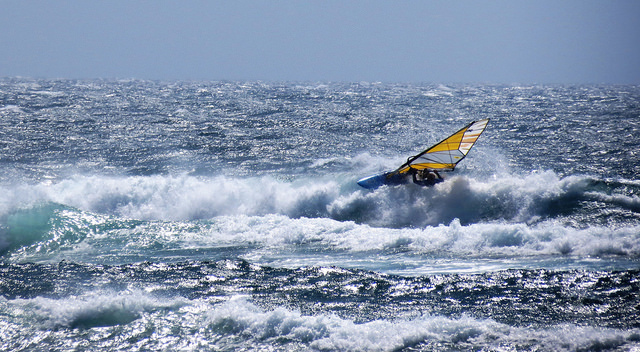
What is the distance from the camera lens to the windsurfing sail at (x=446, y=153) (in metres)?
18.3

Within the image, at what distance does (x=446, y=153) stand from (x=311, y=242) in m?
7.25

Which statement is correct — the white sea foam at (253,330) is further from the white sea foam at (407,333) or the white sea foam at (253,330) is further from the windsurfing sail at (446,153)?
the windsurfing sail at (446,153)

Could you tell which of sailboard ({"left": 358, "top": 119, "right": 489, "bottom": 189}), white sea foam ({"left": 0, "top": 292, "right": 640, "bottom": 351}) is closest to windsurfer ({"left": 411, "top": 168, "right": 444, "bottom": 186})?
sailboard ({"left": 358, "top": 119, "right": 489, "bottom": 189})

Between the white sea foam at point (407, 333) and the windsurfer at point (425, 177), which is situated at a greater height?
the windsurfer at point (425, 177)

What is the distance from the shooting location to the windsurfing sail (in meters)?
18.3

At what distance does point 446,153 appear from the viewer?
1853 cm

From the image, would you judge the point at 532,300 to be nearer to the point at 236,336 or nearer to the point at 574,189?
the point at 236,336

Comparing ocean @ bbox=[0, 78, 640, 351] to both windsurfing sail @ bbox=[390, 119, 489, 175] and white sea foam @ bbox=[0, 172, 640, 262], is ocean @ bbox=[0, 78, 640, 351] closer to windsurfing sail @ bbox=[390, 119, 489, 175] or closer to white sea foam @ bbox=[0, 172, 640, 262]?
white sea foam @ bbox=[0, 172, 640, 262]

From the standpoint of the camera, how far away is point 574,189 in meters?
16.0

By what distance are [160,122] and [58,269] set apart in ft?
74.1

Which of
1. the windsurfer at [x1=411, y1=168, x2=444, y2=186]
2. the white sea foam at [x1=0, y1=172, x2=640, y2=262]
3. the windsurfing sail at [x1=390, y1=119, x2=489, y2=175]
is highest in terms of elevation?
the windsurfing sail at [x1=390, y1=119, x2=489, y2=175]

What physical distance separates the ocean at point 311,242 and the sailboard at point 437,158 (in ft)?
1.71

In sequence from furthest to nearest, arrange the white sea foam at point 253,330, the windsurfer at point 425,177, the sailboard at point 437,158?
1. the sailboard at point 437,158
2. the windsurfer at point 425,177
3. the white sea foam at point 253,330

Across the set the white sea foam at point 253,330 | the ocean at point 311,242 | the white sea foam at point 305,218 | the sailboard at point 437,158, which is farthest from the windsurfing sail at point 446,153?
the white sea foam at point 253,330
